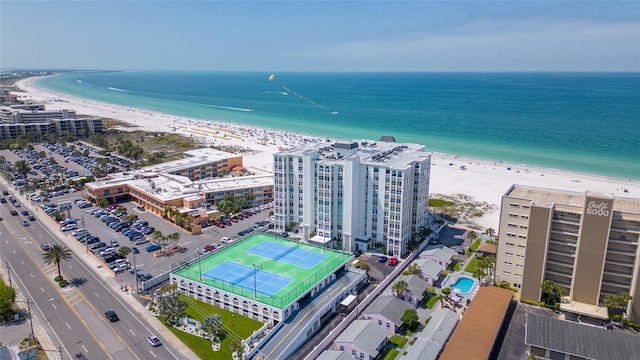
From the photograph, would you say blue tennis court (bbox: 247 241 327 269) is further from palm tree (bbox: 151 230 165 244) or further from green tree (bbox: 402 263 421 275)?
palm tree (bbox: 151 230 165 244)

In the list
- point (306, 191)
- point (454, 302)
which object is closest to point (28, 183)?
point (306, 191)

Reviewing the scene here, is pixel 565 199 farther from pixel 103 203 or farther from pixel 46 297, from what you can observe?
pixel 103 203

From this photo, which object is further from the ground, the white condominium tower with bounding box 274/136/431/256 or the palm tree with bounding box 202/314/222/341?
the white condominium tower with bounding box 274/136/431/256

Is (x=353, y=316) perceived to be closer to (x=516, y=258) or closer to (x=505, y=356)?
(x=505, y=356)

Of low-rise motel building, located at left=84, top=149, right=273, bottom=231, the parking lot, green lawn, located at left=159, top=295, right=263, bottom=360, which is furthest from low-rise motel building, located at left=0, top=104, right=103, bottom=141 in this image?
green lawn, located at left=159, top=295, right=263, bottom=360

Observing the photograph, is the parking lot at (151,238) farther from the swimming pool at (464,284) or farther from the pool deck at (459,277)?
the swimming pool at (464,284)

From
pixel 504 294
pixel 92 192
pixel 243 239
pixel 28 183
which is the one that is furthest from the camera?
pixel 28 183

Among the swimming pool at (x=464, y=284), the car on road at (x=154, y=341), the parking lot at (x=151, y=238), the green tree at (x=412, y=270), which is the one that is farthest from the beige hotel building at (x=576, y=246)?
the parking lot at (x=151, y=238)
